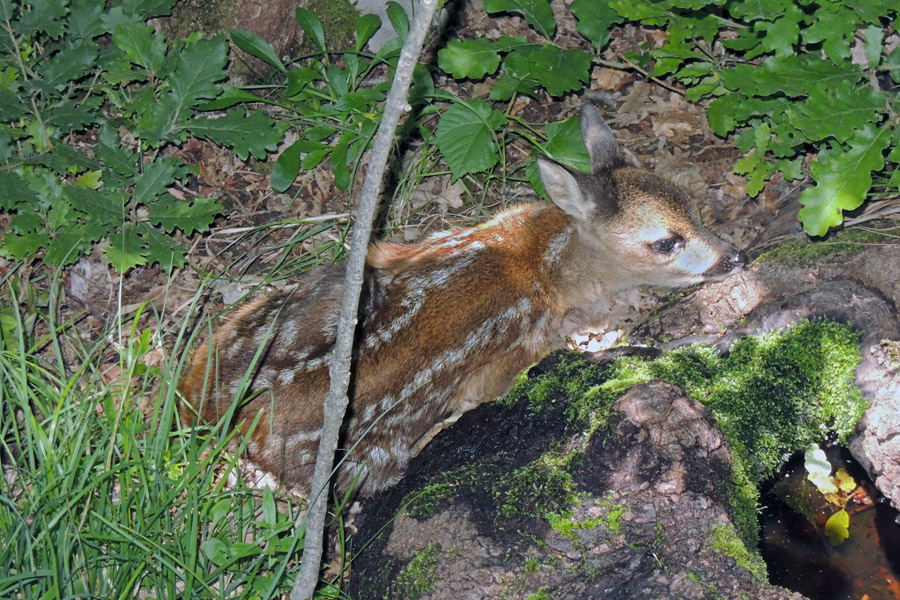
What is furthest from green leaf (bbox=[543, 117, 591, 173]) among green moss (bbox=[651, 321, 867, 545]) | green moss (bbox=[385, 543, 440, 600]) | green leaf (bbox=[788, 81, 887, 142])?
green moss (bbox=[385, 543, 440, 600])

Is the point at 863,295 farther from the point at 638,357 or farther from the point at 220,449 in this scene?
the point at 220,449

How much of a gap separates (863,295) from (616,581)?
6.42 feet

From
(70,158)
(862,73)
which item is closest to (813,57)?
(862,73)

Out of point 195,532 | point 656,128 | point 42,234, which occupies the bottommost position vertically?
point 656,128

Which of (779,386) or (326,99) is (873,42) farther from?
(326,99)

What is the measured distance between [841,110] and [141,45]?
403 cm

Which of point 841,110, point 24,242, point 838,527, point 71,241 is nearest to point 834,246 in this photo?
point 841,110

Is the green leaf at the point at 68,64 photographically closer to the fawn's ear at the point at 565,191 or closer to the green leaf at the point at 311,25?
the green leaf at the point at 311,25

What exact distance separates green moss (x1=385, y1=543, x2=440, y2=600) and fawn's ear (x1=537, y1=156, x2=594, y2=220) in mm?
2365

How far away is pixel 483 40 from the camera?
4977 millimetres

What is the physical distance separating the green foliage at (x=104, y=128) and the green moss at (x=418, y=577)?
2358 mm

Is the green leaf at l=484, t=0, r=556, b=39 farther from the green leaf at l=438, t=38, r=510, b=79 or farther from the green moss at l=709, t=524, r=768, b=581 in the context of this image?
the green moss at l=709, t=524, r=768, b=581

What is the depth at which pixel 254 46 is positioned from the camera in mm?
5324

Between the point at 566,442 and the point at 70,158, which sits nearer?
the point at 566,442
